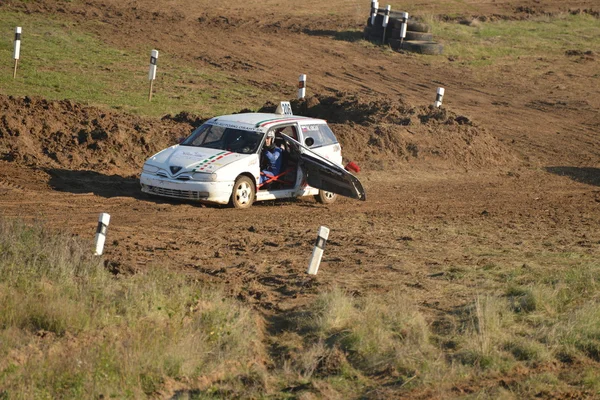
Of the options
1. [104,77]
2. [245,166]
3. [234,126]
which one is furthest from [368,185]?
[104,77]

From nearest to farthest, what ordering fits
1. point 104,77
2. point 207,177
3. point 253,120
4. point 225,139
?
point 207,177 < point 225,139 < point 253,120 < point 104,77

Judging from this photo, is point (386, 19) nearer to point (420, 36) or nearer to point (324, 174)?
point (420, 36)

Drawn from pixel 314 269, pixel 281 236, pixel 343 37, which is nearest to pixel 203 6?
pixel 343 37

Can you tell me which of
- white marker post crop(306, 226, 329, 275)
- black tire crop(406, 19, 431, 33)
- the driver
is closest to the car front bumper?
the driver

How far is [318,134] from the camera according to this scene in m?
17.5

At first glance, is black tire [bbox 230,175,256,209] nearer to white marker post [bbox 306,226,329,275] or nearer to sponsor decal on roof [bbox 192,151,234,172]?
sponsor decal on roof [bbox 192,151,234,172]

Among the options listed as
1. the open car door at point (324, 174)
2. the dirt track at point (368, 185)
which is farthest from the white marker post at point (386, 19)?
the open car door at point (324, 174)

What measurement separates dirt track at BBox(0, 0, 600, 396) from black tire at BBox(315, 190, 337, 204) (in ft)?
0.61

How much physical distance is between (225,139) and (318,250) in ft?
17.9

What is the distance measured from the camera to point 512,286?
1155 centimetres

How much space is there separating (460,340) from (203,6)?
31037 millimetres

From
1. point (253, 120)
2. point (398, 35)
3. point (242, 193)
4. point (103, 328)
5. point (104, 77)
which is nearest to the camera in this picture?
point (103, 328)

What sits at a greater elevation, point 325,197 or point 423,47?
point 423,47

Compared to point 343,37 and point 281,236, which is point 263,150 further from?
point 343,37
